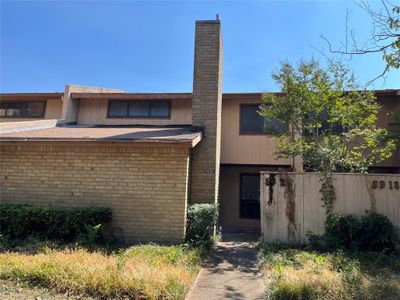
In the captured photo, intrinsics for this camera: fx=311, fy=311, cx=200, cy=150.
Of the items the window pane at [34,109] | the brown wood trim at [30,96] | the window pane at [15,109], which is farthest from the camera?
the window pane at [15,109]

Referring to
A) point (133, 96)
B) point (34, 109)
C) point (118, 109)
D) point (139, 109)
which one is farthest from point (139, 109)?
point (34, 109)

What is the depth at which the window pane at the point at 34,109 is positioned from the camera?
14836 mm

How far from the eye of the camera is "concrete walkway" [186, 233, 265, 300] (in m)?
5.29

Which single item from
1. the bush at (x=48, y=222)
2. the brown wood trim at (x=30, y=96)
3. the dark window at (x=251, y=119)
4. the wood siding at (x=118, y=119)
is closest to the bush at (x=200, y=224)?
the bush at (x=48, y=222)

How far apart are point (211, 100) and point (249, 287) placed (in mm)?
6099

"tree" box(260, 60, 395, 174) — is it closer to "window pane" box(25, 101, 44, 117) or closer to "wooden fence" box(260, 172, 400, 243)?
"wooden fence" box(260, 172, 400, 243)

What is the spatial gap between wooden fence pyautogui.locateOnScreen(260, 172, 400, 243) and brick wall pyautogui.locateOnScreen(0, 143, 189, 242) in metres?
2.39

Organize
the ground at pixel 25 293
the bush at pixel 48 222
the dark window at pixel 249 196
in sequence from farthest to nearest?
1. the dark window at pixel 249 196
2. the bush at pixel 48 222
3. the ground at pixel 25 293

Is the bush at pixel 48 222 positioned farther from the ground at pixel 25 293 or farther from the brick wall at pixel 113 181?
the ground at pixel 25 293

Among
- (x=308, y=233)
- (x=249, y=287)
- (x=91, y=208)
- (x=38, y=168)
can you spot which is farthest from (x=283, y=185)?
(x=38, y=168)

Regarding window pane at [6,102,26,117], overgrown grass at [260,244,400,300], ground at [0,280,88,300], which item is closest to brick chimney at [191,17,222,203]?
overgrown grass at [260,244,400,300]

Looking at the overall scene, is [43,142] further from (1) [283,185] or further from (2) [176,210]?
(1) [283,185]

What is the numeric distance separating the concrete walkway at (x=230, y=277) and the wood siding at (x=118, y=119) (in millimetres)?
6268

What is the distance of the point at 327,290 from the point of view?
4.82 m
